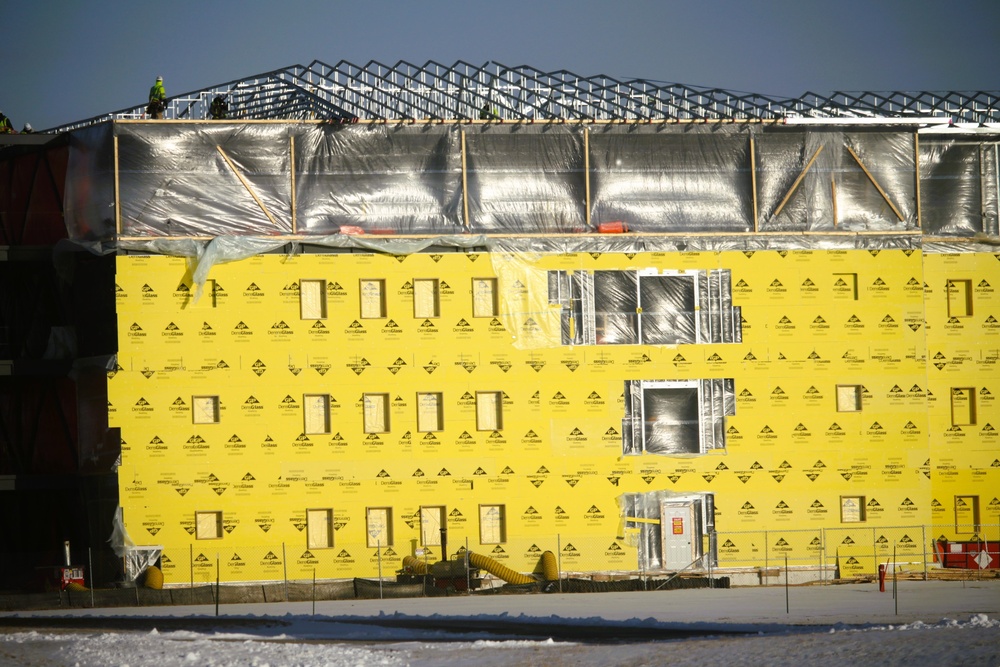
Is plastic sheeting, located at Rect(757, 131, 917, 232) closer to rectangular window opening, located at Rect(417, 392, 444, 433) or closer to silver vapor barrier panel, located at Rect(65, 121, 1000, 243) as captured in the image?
silver vapor barrier panel, located at Rect(65, 121, 1000, 243)

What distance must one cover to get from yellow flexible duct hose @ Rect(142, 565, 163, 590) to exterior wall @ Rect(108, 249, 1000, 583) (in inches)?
19.4

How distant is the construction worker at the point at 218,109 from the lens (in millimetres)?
46062

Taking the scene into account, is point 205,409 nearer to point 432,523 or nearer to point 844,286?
point 432,523

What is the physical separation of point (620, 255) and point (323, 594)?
1350cm

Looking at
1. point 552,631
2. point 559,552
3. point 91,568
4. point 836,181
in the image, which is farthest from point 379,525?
point 836,181

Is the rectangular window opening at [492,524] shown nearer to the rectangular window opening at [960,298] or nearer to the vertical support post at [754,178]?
the vertical support post at [754,178]

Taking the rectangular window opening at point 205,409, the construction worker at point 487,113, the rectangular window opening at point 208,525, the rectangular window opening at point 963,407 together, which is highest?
the construction worker at point 487,113

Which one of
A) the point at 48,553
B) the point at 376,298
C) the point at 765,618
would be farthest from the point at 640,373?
the point at 48,553

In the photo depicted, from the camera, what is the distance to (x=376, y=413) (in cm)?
4541

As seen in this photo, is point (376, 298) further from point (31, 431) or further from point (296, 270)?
point (31, 431)

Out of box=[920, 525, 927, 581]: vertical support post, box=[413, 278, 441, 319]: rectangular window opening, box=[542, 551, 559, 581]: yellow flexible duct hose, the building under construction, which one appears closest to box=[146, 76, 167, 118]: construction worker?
the building under construction

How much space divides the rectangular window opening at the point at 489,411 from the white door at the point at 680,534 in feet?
18.5

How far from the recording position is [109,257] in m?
45.0

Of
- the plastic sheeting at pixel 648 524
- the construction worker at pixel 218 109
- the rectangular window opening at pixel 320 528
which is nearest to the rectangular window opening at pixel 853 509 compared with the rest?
the plastic sheeting at pixel 648 524
